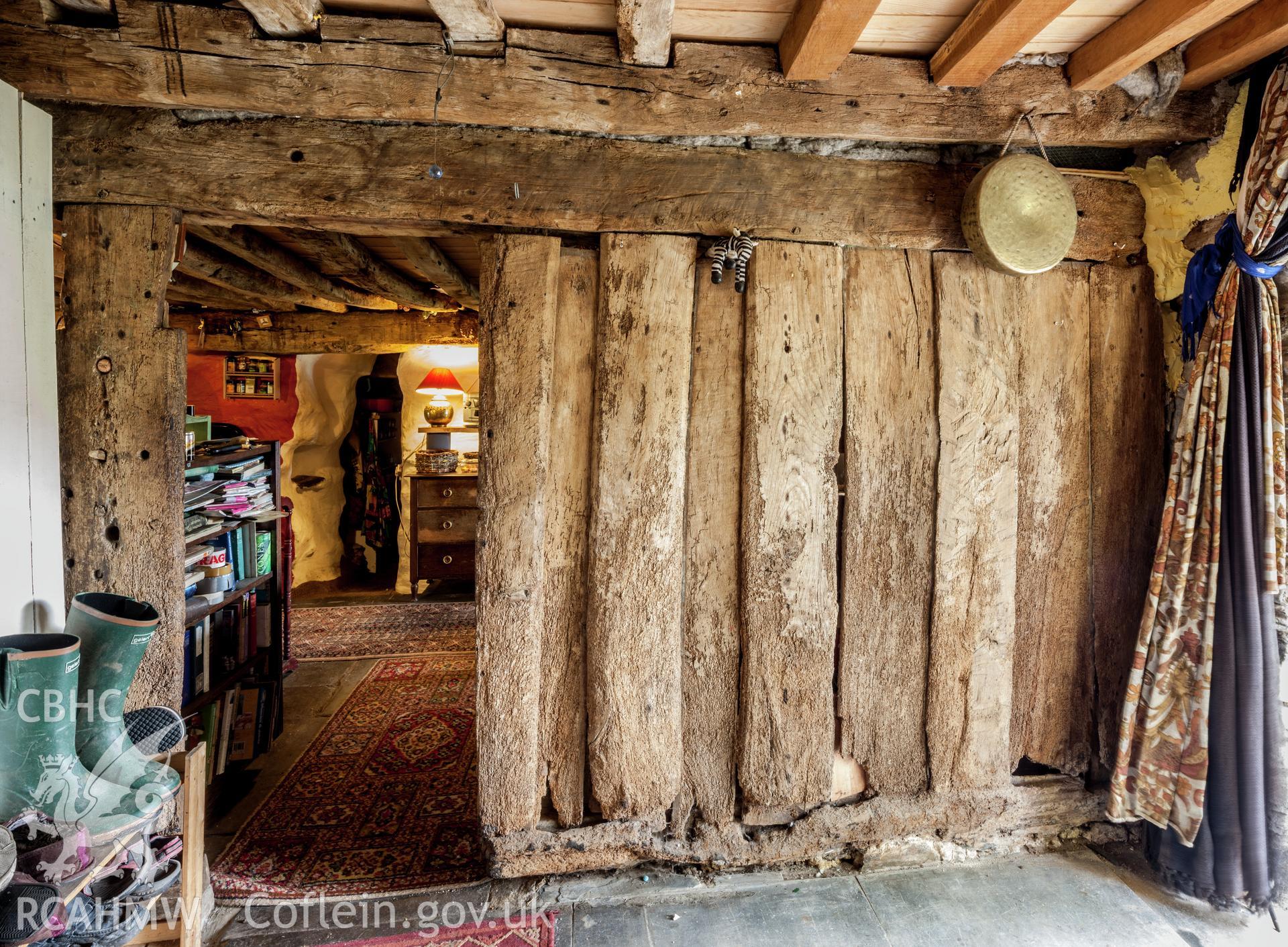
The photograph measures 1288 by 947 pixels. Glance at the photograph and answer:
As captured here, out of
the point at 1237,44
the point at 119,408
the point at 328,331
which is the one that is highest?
the point at 1237,44

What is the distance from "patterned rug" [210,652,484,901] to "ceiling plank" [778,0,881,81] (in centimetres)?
271

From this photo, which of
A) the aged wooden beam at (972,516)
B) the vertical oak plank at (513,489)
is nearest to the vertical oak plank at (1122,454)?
the aged wooden beam at (972,516)

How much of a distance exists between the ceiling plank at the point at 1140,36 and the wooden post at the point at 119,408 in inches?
108

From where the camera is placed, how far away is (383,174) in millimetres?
1919

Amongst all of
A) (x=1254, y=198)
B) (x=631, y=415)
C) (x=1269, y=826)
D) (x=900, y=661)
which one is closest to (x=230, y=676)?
(x=631, y=415)

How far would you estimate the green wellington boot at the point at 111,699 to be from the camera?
55.7 inches

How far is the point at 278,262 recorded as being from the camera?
10.6ft

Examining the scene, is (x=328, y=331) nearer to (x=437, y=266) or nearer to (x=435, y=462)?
(x=435, y=462)

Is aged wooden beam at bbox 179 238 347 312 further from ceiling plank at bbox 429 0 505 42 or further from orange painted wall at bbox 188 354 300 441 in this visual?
ceiling plank at bbox 429 0 505 42

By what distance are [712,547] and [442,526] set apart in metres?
3.50

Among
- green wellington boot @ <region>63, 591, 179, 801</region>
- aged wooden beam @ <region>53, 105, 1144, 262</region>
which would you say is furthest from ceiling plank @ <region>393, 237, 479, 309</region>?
green wellington boot @ <region>63, 591, 179, 801</region>

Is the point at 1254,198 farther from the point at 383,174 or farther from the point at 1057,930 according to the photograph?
the point at 383,174

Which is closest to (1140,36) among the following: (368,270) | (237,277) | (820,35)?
(820,35)

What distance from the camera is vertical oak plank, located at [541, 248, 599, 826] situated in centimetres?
202
